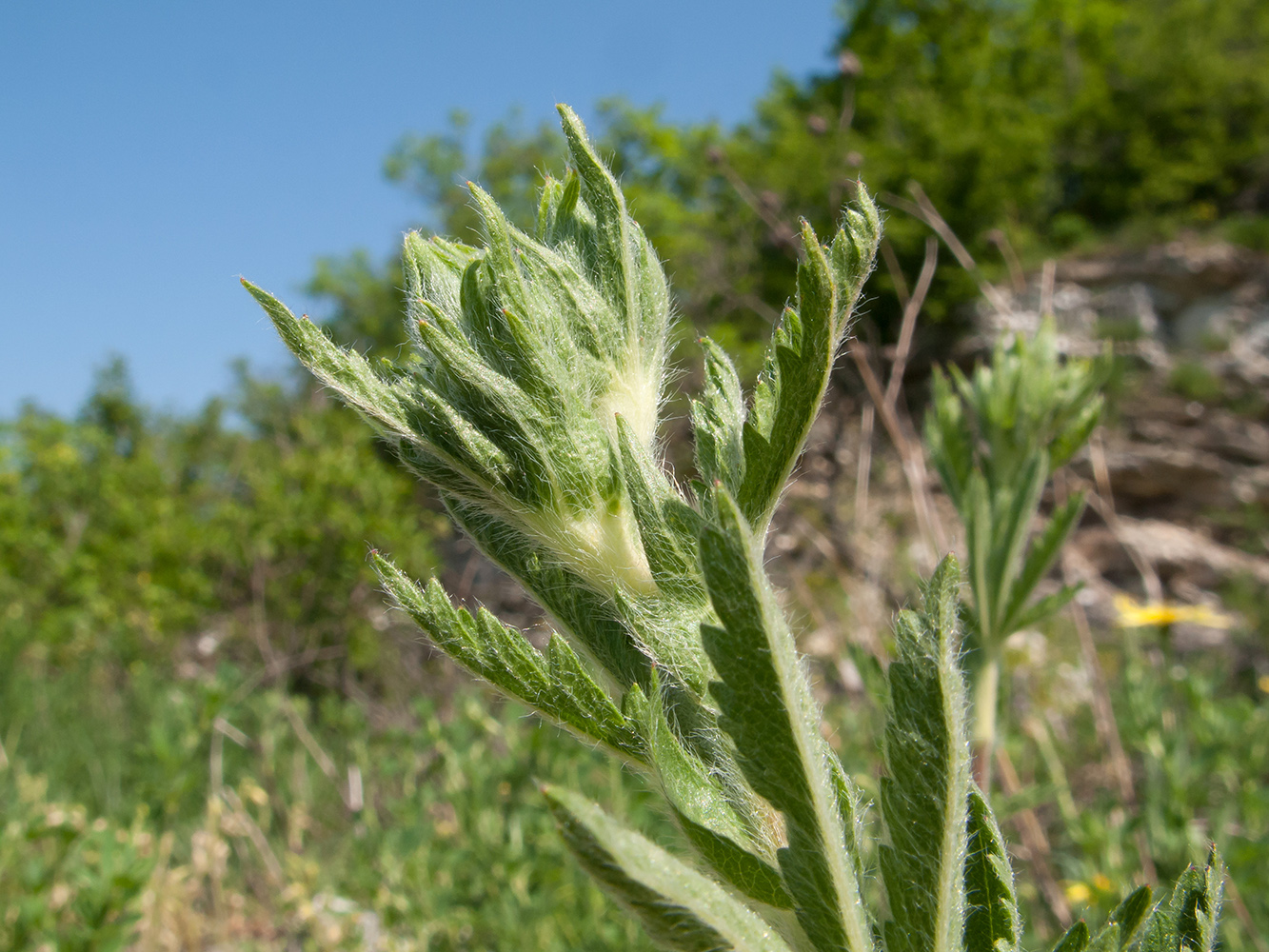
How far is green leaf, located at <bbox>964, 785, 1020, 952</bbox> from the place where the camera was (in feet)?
1.94

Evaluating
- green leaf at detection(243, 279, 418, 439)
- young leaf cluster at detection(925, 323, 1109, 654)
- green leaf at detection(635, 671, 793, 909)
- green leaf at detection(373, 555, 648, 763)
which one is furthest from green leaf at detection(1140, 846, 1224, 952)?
young leaf cluster at detection(925, 323, 1109, 654)

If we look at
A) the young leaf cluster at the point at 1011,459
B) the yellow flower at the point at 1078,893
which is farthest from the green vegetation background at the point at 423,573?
the young leaf cluster at the point at 1011,459

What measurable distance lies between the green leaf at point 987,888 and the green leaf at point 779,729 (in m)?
0.11

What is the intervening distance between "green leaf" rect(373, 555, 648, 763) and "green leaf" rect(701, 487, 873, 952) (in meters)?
0.08

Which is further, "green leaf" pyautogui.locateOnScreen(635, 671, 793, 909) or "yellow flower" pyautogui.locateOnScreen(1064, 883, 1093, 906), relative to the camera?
"yellow flower" pyautogui.locateOnScreen(1064, 883, 1093, 906)

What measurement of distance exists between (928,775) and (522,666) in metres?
0.27

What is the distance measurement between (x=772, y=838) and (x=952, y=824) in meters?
0.13

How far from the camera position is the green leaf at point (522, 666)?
0.58 m

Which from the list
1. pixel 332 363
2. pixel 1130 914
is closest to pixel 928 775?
pixel 1130 914

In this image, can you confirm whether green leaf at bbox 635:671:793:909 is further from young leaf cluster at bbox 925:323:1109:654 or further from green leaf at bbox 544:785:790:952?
young leaf cluster at bbox 925:323:1109:654

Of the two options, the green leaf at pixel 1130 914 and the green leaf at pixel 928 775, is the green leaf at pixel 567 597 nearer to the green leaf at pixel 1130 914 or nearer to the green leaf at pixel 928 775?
the green leaf at pixel 928 775

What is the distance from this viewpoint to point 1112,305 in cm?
1269

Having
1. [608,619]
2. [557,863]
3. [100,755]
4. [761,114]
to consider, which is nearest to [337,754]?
[100,755]

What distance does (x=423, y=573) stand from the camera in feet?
27.5
